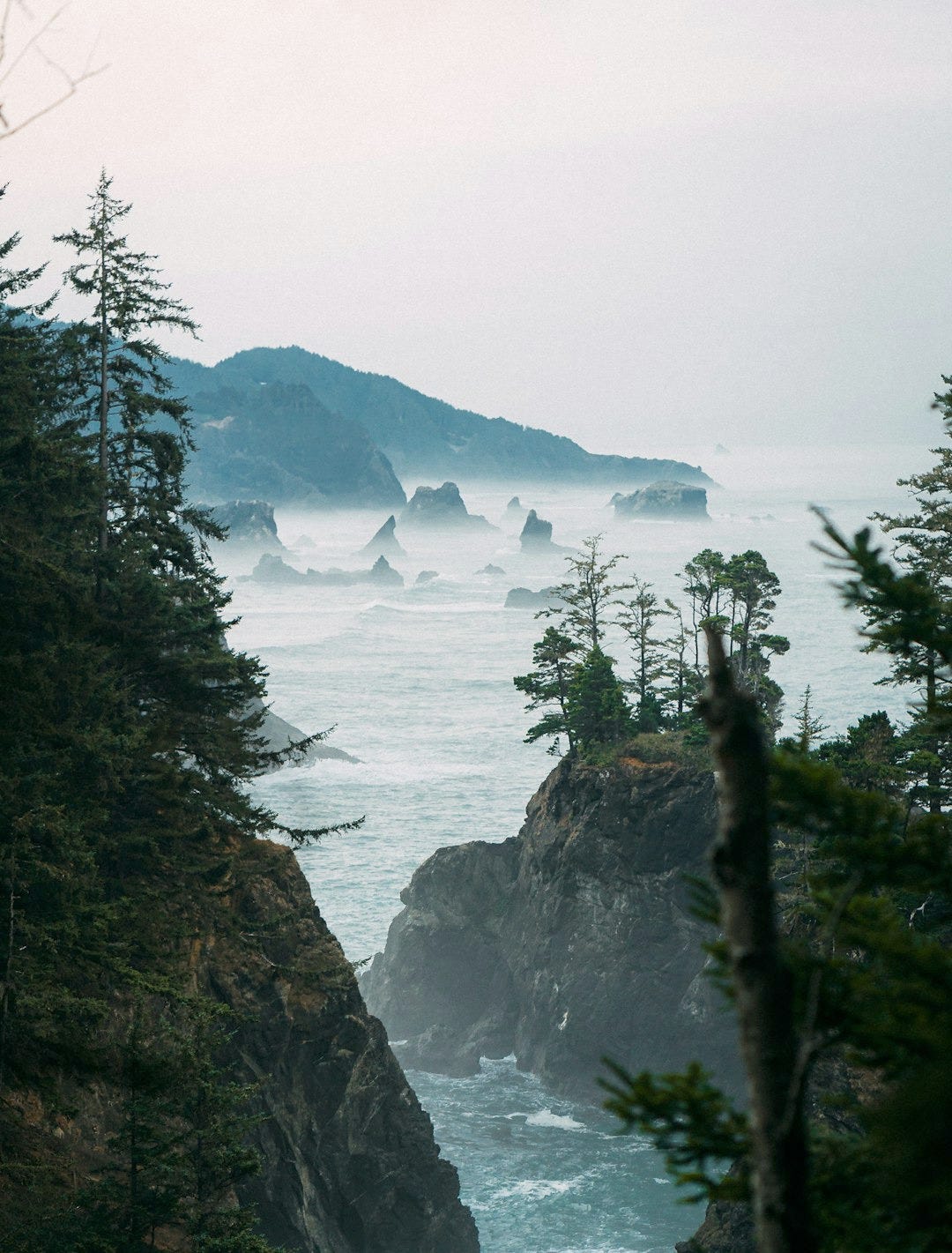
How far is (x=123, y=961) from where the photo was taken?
58.1 ft

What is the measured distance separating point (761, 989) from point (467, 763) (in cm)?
7952

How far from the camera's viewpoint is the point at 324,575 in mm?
182625

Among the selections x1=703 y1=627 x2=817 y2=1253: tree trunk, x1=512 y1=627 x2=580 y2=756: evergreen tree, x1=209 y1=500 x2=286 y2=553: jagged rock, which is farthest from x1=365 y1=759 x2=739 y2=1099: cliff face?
x1=209 y1=500 x2=286 y2=553: jagged rock

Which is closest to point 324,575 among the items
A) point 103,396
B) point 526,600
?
point 526,600

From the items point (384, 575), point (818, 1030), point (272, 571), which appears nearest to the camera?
point (818, 1030)

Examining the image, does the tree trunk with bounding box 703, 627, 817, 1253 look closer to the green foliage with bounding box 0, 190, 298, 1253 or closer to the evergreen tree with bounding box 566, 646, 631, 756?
the green foliage with bounding box 0, 190, 298, 1253

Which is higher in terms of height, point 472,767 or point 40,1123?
point 40,1123

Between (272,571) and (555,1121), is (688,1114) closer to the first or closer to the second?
(555,1121)

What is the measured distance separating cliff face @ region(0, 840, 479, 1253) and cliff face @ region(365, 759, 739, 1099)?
14.3m

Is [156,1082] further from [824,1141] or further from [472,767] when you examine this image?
[472,767]

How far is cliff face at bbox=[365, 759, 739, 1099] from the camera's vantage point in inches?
1666

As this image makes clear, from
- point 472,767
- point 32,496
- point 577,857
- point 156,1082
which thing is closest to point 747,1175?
point 156,1082

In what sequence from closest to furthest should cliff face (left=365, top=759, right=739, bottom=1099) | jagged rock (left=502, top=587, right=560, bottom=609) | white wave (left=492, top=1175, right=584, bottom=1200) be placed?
white wave (left=492, top=1175, right=584, bottom=1200)
cliff face (left=365, top=759, right=739, bottom=1099)
jagged rock (left=502, top=587, right=560, bottom=609)

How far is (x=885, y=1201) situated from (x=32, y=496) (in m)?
21.3
